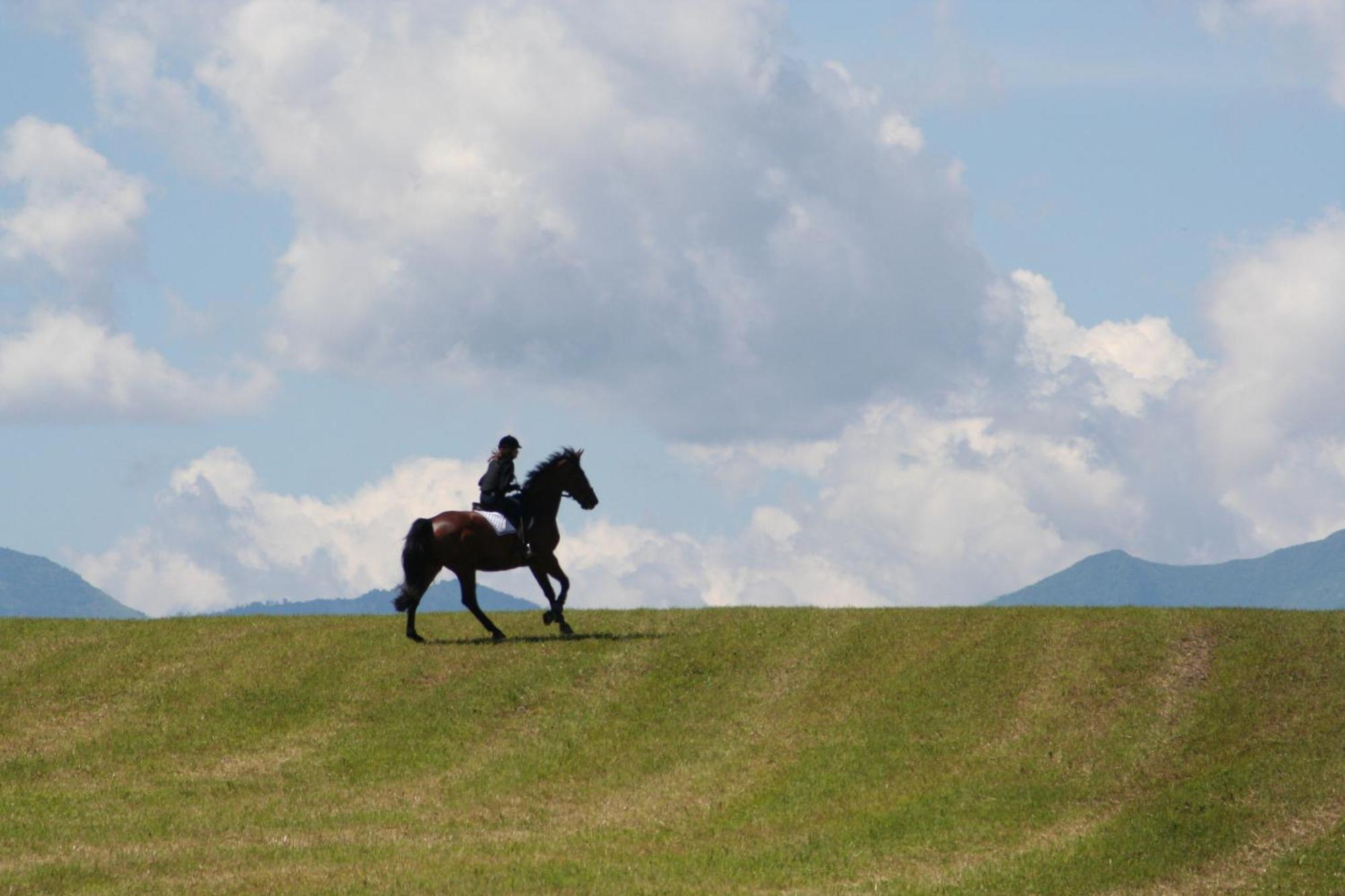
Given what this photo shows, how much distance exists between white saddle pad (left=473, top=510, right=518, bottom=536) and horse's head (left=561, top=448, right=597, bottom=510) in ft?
5.07

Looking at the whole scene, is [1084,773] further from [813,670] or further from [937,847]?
[813,670]

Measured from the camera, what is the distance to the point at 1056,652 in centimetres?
3531

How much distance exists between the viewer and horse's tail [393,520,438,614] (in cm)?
3672

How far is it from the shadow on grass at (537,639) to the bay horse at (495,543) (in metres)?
0.33

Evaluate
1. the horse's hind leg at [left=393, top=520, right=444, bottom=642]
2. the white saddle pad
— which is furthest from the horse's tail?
the white saddle pad

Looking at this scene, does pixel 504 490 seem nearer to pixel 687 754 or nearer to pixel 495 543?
pixel 495 543

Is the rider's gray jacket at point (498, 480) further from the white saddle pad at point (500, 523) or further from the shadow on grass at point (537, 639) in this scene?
the shadow on grass at point (537, 639)

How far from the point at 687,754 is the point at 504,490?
30.2 ft

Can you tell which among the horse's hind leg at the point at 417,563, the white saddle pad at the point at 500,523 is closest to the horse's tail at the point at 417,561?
the horse's hind leg at the point at 417,563

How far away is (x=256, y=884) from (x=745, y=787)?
32.3ft

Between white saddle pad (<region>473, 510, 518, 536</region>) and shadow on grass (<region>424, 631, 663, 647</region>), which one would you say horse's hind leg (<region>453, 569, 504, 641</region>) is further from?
white saddle pad (<region>473, 510, 518, 536</region>)

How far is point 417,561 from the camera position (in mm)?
36688

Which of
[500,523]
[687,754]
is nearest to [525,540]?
[500,523]

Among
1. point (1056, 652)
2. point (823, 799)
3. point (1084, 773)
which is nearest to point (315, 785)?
point (823, 799)
